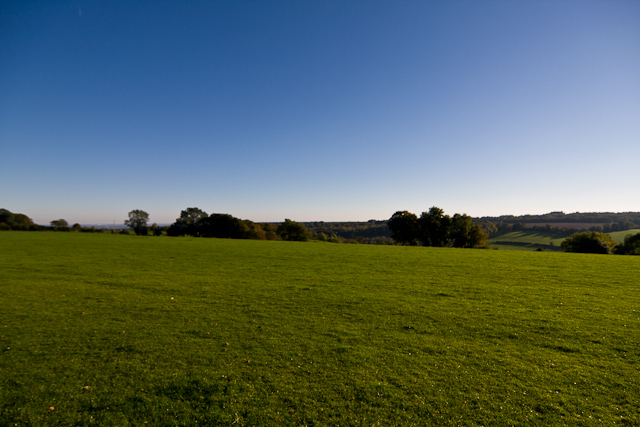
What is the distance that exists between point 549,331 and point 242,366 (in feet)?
30.6

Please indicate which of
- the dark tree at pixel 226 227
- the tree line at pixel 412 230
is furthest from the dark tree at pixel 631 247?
the dark tree at pixel 226 227

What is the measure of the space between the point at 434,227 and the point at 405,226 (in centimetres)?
691

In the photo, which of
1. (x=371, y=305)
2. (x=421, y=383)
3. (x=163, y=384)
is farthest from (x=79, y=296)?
(x=421, y=383)

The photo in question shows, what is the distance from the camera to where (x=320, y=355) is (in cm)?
688

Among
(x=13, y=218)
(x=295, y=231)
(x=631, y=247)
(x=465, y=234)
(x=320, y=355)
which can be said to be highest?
(x=13, y=218)

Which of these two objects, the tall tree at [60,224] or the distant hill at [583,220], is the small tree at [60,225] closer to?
the tall tree at [60,224]

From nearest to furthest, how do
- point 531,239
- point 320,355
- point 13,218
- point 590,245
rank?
1. point 320,355
2. point 590,245
3. point 13,218
4. point 531,239

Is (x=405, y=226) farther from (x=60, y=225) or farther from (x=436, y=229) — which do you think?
(x=60, y=225)

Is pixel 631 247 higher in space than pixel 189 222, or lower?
lower

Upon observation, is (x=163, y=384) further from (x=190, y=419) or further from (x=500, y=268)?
(x=500, y=268)

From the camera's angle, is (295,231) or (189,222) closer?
(295,231)

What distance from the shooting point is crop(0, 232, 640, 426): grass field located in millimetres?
4934

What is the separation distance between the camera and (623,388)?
541 cm

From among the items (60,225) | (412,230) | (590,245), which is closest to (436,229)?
(412,230)
